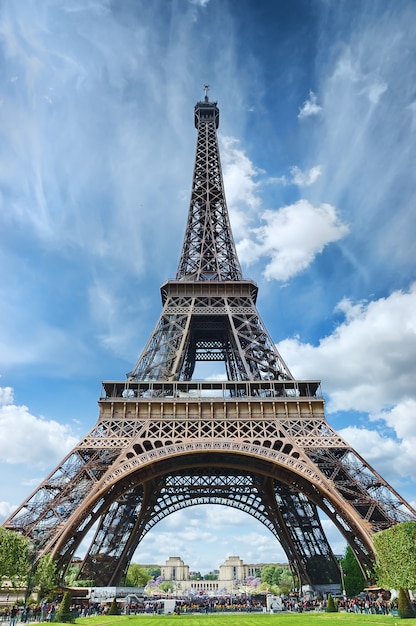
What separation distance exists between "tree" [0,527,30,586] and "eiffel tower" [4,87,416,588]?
70.7 inches

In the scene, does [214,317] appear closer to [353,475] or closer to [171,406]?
[171,406]

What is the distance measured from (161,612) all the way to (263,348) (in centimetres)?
2191

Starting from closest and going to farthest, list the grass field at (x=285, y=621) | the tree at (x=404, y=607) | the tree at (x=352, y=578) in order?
1. the grass field at (x=285, y=621)
2. the tree at (x=404, y=607)
3. the tree at (x=352, y=578)

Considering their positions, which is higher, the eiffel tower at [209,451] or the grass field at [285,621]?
the eiffel tower at [209,451]

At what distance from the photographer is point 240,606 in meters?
42.2

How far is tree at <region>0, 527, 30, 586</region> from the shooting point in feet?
73.4

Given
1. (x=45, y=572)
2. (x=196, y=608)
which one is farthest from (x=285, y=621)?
(x=196, y=608)

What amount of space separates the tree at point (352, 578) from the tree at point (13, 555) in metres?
30.3

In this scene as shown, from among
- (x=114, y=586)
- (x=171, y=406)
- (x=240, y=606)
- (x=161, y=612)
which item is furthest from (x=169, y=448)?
(x=240, y=606)

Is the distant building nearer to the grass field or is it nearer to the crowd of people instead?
the crowd of people

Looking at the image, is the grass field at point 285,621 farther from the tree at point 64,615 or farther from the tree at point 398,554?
the tree at point 398,554

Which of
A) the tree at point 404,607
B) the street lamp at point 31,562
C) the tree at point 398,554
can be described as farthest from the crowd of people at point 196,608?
the tree at point 404,607

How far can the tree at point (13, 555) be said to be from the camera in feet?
73.4

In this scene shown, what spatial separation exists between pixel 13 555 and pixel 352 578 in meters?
34.8
